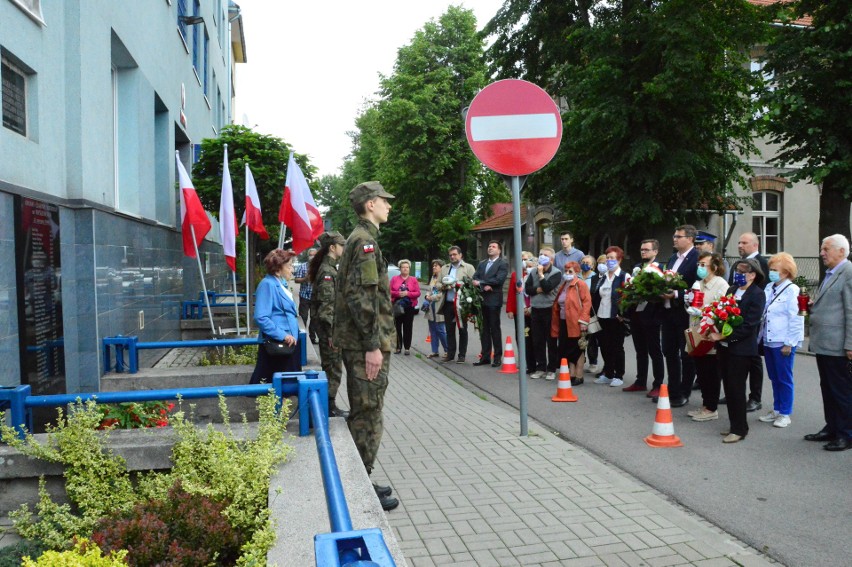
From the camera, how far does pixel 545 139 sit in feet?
23.0

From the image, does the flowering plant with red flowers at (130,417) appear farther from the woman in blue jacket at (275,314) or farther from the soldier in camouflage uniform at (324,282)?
the soldier in camouflage uniform at (324,282)

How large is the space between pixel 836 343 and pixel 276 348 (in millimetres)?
5148

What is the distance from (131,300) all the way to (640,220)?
16873 millimetres

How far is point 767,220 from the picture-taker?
91.1 feet

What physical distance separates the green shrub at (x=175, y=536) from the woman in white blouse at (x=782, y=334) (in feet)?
20.3

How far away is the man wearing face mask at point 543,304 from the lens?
10688 millimetres

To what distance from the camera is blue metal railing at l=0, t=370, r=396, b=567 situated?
1.91 meters

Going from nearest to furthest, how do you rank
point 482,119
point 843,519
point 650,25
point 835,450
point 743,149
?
point 843,519, point 835,450, point 482,119, point 650,25, point 743,149

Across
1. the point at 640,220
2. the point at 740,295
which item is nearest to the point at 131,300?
the point at 740,295

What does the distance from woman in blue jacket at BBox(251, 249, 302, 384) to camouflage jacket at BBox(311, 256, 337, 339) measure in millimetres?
637

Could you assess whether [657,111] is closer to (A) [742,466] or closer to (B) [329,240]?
(B) [329,240]

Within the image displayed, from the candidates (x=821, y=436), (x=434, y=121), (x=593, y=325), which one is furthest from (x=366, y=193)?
(x=434, y=121)

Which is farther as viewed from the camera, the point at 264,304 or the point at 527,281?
the point at 527,281

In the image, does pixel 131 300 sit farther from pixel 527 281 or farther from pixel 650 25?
pixel 650 25
